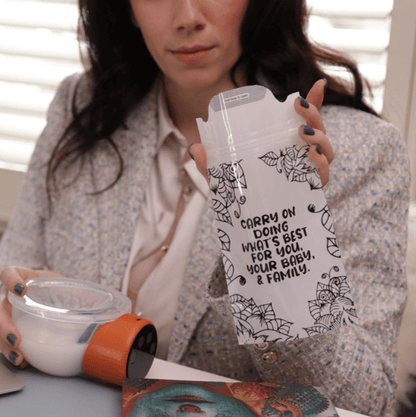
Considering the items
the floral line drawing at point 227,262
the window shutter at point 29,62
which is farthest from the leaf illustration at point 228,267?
the window shutter at point 29,62

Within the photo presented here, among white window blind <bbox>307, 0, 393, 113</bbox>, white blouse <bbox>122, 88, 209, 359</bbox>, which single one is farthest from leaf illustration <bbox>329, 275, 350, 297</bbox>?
white window blind <bbox>307, 0, 393, 113</bbox>

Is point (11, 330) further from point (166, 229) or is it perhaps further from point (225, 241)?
point (166, 229)

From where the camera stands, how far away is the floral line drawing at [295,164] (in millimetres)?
399

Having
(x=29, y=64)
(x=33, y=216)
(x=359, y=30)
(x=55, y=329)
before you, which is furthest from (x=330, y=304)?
(x=29, y=64)

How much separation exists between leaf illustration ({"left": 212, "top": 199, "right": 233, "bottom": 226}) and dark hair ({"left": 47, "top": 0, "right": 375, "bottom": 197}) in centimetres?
40

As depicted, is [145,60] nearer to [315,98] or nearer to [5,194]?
[315,98]

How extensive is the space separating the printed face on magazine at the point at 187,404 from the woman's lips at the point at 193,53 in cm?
47

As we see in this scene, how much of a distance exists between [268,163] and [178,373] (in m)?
0.25

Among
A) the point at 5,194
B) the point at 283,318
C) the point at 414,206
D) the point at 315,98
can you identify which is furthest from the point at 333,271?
the point at 5,194

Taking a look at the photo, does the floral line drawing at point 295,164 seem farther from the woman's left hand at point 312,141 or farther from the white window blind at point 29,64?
the white window blind at point 29,64

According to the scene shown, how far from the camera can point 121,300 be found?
19.2 inches

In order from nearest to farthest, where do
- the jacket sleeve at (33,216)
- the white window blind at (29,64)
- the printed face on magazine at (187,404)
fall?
the printed face on magazine at (187,404) → the jacket sleeve at (33,216) → the white window blind at (29,64)

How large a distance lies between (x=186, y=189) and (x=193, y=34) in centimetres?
25

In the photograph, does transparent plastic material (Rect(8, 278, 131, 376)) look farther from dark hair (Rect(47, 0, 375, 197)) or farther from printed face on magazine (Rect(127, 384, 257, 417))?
dark hair (Rect(47, 0, 375, 197))
